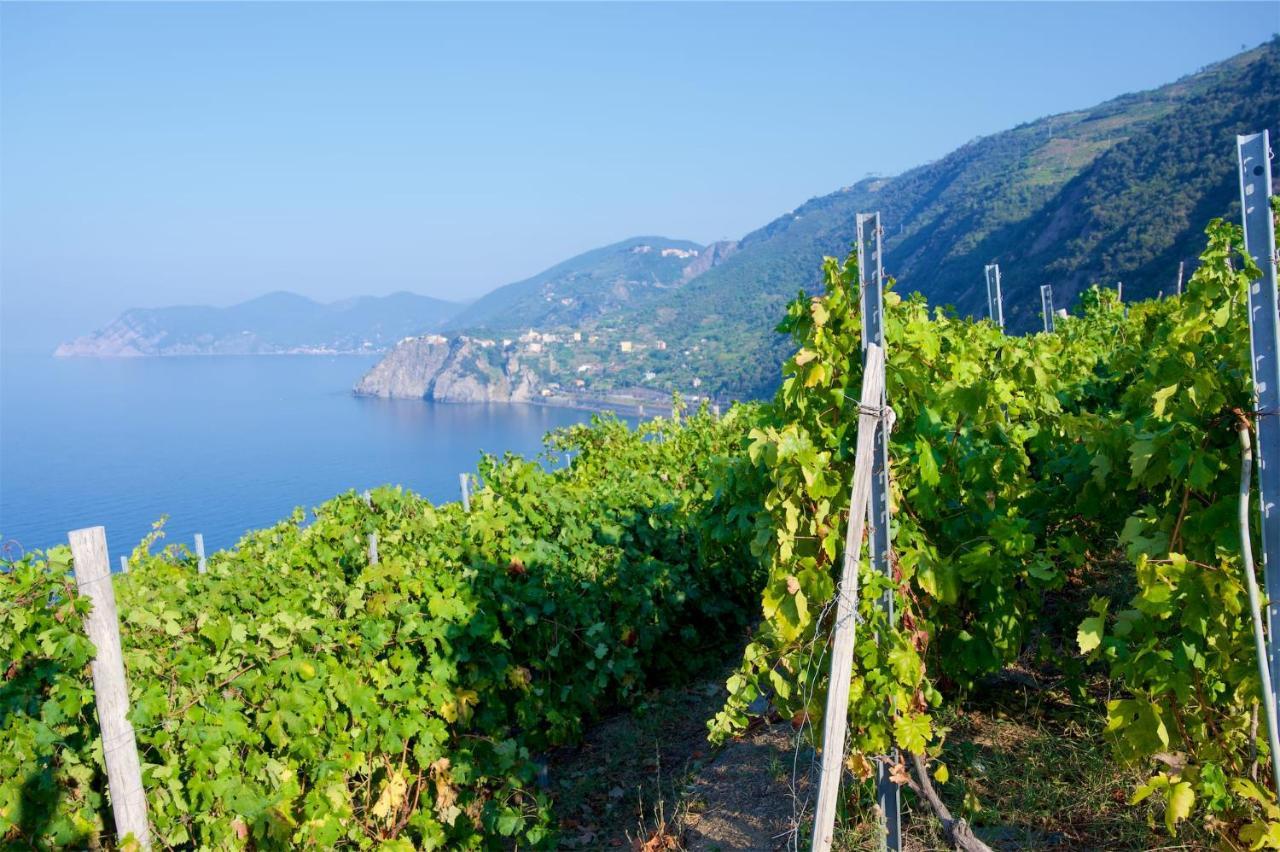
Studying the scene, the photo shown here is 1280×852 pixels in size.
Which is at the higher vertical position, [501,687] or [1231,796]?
[1231,796]

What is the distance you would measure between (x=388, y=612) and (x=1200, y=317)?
4369 mm

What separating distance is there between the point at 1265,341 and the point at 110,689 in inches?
180

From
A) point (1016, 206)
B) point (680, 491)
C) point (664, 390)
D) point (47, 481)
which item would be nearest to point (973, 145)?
point (1016, 206)

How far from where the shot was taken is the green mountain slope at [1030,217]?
48000mm

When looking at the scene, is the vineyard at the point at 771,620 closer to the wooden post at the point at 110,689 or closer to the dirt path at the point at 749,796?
the wooden post at the point at 110,689

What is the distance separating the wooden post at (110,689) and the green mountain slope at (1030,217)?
3682 mm

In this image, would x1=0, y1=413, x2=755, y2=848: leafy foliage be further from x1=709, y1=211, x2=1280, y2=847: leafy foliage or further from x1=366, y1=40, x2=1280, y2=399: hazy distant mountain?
x1=366, y1=40, x2=1280, y2=399: hazy distant mountain

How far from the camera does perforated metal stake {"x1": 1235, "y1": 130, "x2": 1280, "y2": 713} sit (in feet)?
8.16

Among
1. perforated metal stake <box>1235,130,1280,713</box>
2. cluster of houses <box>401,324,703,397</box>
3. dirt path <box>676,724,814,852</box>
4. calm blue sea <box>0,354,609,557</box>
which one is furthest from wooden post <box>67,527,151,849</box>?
cluster of houses <box>401,324,703,397</box>

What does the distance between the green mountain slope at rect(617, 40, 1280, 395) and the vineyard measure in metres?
1.33

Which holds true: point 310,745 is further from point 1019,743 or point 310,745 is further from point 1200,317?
point 1200,317

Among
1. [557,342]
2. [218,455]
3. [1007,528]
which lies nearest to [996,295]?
[1007,528]

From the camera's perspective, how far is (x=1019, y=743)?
488cm

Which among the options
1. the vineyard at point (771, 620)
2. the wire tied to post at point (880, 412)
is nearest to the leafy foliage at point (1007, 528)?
the vineyard at point (771, 620)
